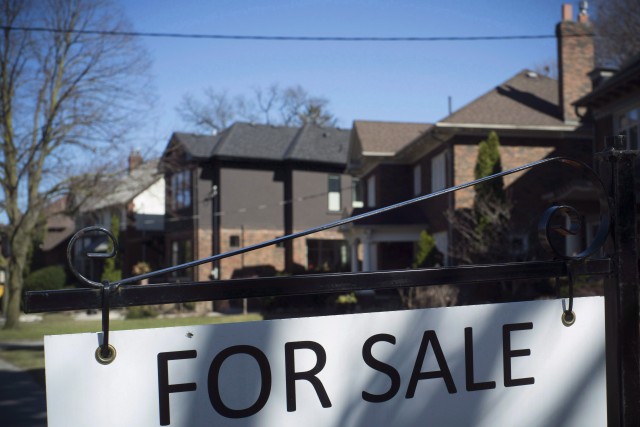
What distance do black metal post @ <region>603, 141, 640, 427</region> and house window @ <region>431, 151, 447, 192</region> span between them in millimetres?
20941

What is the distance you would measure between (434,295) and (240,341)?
16.2 metres

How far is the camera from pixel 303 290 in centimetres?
191

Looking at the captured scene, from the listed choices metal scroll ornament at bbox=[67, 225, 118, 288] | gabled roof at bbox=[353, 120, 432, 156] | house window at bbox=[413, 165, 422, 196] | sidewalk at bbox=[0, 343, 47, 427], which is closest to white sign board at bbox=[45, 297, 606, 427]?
metal scroll ornament at bbox=[67, 225, 118, 288]

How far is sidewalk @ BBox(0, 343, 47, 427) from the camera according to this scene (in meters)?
8.98

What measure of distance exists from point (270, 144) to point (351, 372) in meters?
34.6

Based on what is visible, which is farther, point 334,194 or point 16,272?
point 334,194

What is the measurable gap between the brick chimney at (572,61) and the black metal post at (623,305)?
21.6m

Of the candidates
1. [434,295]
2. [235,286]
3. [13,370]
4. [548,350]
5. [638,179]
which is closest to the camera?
[235,286]

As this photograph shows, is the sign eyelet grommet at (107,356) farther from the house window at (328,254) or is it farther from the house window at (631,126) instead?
the house window at (328,254)

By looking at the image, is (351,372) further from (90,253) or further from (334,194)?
(334,194)

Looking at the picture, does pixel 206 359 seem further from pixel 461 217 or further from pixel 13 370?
pixel 461 217

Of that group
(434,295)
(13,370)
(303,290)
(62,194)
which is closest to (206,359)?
(303,290)

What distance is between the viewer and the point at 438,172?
24.1 m

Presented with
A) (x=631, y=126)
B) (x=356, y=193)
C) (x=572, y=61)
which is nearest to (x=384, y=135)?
(x=356, y=193)
